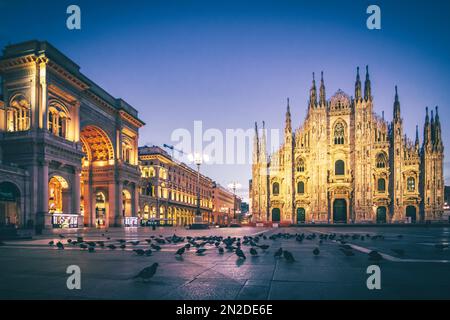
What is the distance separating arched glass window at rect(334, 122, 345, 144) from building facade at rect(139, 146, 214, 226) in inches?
1453

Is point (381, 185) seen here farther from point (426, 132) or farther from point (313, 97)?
point (313, 97)

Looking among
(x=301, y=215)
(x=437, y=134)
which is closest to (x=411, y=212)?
(x=437, y=134)

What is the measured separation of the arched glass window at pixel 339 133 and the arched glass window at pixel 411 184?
41.5 feet

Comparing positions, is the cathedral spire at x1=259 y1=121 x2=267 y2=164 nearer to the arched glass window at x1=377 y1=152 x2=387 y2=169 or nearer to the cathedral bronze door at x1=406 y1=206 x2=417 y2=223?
the arched glass window at x1=377 y1=152 x2=387 y2=169

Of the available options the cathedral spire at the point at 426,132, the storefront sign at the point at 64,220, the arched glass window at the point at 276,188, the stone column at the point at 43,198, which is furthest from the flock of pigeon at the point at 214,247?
the cathedral spire at the point at 426,132

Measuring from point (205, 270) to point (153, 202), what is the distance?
2439 inches

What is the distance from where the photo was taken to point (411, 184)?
2084 inches

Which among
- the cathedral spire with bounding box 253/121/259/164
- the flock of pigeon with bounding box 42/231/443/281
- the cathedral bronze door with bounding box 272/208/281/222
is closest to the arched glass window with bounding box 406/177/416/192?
the cathedral bronze door with bounding box 272/208/281/222

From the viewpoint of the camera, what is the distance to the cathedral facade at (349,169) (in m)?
52.0

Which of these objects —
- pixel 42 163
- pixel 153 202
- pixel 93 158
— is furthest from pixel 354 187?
pixel 42 163

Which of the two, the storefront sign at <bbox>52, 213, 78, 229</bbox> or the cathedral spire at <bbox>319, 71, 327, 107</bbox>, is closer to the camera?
the storefront sign at <bbox>52, 213, 78, 229</bbox>

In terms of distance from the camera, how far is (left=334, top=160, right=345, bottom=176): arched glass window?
56531mm

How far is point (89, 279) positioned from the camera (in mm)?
4816

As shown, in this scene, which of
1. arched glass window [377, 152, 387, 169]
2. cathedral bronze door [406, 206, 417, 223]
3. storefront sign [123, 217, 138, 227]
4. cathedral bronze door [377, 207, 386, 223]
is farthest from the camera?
arched glass window [377, 152, 387, 169]
